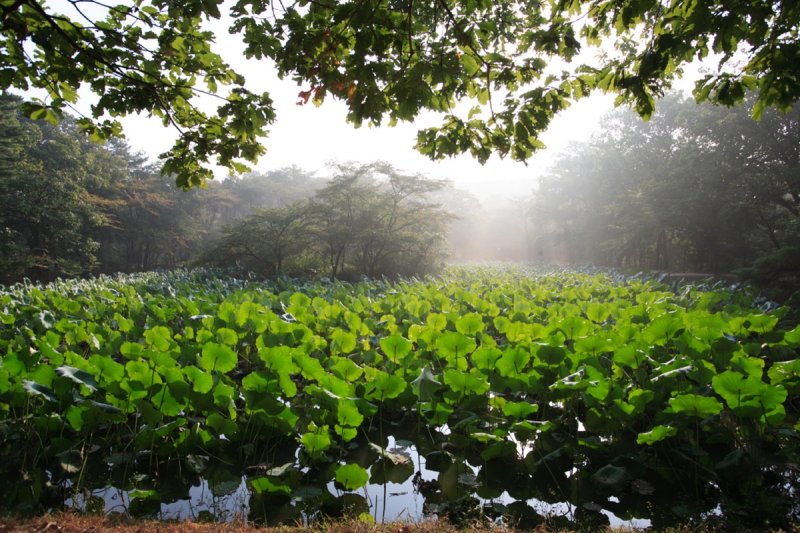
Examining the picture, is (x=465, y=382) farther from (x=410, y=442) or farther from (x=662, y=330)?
(x=662, y=330)

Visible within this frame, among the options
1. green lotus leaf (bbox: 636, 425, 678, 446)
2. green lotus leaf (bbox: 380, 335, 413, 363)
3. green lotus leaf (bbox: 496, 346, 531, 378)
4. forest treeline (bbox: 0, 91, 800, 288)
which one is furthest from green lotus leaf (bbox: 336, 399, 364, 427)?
forest treeline (bbox: 0, 91, 800, 288)

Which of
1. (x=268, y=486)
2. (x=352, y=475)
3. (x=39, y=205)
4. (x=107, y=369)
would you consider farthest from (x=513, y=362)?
(x=39, y=205)

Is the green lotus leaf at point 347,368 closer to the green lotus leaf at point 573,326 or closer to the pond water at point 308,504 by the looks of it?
the pond water at point 308,504

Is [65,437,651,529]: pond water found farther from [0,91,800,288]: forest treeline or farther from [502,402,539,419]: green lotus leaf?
[0,91,800,288]: forest treeline

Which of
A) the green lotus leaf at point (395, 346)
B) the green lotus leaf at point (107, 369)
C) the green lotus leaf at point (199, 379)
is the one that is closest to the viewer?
the green lotus leaf at point (199, 379)

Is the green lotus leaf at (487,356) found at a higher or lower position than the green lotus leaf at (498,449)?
higher

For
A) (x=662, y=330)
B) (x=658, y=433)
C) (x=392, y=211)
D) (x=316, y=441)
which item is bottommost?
(x=316, y=441)

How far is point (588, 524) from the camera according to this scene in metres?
2.42

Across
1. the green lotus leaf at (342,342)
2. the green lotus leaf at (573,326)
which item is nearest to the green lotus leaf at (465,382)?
the green lotus leaf at (573,326)

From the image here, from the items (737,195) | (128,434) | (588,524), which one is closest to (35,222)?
(128,434)

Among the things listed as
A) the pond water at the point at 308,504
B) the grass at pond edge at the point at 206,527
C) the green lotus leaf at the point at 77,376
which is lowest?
the pond water at the point at 308,504

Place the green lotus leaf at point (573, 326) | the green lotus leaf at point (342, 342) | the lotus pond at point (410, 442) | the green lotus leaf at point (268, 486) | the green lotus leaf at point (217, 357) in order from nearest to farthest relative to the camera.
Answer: the green lotus leaf at point (268, 486)
the lotus pond at point (410, 442)
the green lotus leaf at point (217, 357)
the green lotus leaf at point (573, 326)
the green lotus leaf at point (342, 342)

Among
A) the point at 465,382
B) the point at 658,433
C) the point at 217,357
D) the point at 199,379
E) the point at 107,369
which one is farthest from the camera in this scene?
the point at 217,357

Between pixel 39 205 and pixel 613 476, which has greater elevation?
pixel 39 205
